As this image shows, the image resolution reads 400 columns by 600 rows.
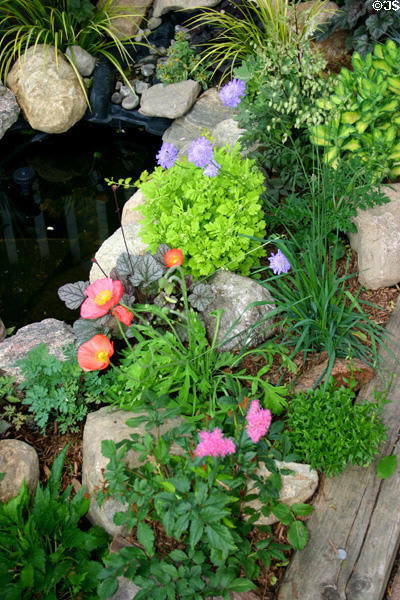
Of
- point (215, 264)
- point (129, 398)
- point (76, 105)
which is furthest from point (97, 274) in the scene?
point (76, 105)

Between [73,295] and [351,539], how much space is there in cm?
166

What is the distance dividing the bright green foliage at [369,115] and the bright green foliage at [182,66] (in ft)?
7.10

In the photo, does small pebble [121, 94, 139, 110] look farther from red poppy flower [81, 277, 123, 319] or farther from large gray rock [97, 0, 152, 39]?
red poppy flower [81, 277, 123, 319]

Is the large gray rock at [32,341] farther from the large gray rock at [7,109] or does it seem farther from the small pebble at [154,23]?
the small pebble at [154,23]

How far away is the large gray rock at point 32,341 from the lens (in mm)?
2684

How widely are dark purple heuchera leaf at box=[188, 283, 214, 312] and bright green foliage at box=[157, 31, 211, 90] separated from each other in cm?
284

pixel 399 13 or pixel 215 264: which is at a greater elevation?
pixel 399 13

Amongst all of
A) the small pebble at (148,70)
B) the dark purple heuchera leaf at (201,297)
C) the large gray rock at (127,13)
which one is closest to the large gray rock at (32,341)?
the dark purple heuchera leaf at (201,297)

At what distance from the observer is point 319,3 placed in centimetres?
414

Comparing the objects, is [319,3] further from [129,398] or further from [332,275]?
[129,398]

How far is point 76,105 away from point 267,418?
3.97 meters

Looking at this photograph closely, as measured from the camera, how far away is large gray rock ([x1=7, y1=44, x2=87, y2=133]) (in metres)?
4.60

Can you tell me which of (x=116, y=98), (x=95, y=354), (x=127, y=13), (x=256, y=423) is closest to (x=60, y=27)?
(x=127, y=13)

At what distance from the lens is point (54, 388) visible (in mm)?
2477
